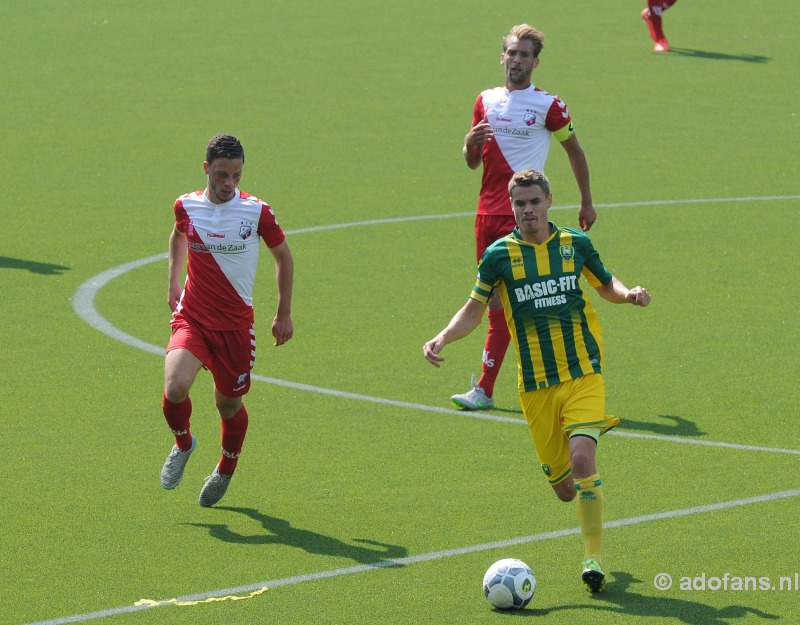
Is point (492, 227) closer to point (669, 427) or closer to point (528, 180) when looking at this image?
point (669, 427)

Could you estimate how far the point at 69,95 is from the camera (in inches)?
974

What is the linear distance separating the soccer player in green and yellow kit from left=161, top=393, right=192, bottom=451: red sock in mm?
1615

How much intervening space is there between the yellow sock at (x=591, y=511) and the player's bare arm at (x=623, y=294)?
0.91 m

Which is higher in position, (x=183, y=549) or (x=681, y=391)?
(x=681, y=391)

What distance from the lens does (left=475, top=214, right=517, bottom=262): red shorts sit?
10.7 meters

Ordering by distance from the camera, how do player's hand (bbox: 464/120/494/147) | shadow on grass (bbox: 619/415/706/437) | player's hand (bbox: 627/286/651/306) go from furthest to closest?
player's hand (bbox: 464/120/494/147), shadow on grass (bbox: 619/415/706/437), player's hand (bbox: 627/286/651/306)

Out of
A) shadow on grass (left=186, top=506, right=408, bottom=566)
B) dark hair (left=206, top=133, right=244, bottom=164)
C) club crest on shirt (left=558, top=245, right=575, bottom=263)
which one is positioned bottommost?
Answer: shadow on grass (left=186, top=506, right=408, bottom=566)

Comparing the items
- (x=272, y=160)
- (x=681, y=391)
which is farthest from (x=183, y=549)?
(x=272, y=160)

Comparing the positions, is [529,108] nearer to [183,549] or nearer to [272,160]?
[183,549]

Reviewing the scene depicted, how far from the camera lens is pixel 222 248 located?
28.5 ft

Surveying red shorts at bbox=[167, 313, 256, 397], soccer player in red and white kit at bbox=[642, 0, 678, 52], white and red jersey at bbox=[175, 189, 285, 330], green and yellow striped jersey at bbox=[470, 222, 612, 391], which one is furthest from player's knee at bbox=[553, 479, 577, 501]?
soccer player in red and white kit at bbox=[642, 0, 678, 52]

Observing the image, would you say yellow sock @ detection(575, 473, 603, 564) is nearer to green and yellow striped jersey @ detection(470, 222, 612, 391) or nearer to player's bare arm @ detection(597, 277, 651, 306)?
green and yellow striped jersey @ detection(470, 222, 612, 391)

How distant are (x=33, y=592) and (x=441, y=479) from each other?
267cm

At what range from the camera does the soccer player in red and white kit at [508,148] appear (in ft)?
35.1
